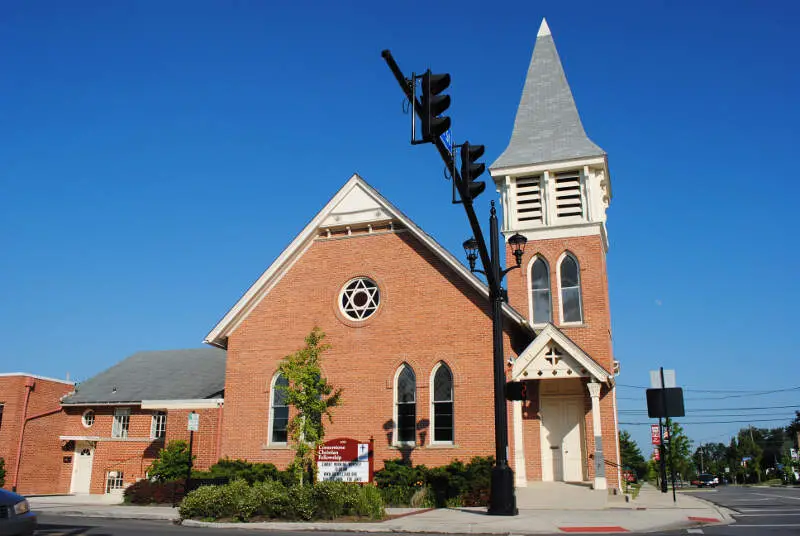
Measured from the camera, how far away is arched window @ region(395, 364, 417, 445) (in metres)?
22.0

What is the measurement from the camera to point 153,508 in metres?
20.7

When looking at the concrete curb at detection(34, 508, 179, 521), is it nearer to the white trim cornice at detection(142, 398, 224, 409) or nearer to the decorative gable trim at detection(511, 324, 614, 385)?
the white trim cornice at detection(142, 398, 224, 409)

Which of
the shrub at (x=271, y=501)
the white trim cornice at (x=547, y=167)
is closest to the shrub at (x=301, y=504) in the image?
the shrub at (x=271, y=501)

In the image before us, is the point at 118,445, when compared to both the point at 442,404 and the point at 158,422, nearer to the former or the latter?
the point at 158,422

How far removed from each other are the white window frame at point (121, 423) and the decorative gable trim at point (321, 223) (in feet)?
23.2

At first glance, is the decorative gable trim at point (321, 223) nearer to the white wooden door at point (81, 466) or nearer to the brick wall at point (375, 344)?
the brick wall at point (375, 344)

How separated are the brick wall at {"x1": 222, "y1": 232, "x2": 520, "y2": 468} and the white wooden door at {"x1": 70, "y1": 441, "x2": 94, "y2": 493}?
10387 mm

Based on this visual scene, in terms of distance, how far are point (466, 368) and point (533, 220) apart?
22.0ft

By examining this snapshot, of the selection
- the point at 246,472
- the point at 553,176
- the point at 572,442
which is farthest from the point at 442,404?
the point at 553,176

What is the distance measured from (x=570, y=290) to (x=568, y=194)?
3583 mm

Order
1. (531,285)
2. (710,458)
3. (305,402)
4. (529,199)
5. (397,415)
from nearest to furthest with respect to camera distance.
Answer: (305,402), (397,415), (531,285), (529,199), (710,458)

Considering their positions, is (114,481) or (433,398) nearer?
(433,398)

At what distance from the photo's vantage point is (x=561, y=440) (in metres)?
22.6

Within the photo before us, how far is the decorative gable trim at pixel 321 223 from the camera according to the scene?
24203 millimetres
